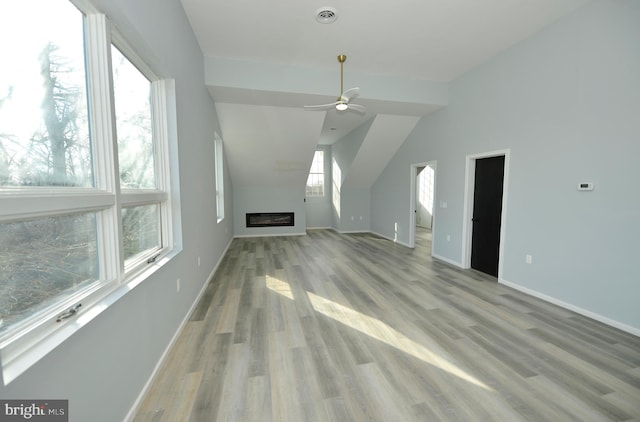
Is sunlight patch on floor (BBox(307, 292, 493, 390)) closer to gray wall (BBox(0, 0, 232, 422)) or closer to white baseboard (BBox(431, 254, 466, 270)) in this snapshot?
gray wall (BBox(0, 0, 232, 422))

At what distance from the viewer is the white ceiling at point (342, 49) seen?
2842 millimetres

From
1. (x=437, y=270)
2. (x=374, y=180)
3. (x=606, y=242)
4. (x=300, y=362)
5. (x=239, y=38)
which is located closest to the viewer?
(x=300, y=362)

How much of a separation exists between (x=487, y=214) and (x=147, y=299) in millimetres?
4663

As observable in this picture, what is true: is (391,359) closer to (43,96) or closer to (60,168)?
(60,168)

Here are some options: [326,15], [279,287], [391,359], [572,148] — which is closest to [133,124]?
[326,15]

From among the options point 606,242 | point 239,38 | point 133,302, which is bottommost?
point 133,302

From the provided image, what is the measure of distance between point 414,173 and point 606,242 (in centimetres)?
375

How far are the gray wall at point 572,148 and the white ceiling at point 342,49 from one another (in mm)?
389

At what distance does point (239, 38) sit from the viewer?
3375mm

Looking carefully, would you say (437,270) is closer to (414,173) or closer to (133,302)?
(414,173)

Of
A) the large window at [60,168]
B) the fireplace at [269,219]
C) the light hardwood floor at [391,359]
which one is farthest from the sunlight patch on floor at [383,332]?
the fireplace at [269,219]

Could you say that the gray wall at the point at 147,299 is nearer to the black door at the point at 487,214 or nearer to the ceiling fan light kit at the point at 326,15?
the ceiling fan light kit at the point at 326,15

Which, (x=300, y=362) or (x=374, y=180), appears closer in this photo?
(x=300, y=362)

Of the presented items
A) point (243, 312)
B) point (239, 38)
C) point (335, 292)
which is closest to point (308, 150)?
point (239, 38)
